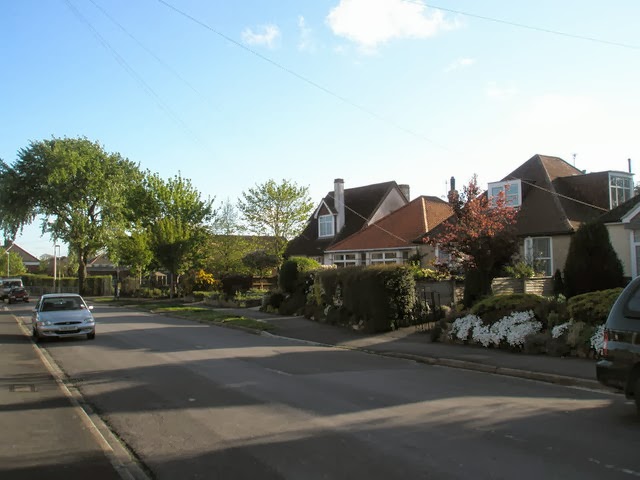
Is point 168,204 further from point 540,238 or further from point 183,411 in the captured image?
point 183,411

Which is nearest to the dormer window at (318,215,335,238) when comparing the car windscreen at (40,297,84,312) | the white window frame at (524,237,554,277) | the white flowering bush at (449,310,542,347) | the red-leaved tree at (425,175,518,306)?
the white window frame at (524,237,554,277)

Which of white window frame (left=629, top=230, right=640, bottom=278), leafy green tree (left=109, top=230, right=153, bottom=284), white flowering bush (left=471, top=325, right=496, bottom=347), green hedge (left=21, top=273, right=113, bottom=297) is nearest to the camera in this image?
white flowering bush (left=471, top=325, right=496, bottom=347)

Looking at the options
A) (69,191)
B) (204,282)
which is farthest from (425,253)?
(69,191)

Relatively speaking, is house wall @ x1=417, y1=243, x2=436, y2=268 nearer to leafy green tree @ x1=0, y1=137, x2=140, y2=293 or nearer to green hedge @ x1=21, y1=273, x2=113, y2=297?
leafy green tree @ x1=0, y1=137, x2=140, y2=293

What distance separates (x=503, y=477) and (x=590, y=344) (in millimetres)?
7924

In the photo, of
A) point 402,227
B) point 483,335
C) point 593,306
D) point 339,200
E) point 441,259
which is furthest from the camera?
point 339,200

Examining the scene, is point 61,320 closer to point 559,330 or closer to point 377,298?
point 377,298

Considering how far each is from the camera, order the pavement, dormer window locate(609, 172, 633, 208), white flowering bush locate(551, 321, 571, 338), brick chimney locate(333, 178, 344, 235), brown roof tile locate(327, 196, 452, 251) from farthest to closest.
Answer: brick chimney locate(333, 178, 344, 235), brown roof tile locate(327, 196, 452, 251), dormer window locate(609, 172, 633, 208), white flowering bush locate(551, 321, 571, 338), the pavement

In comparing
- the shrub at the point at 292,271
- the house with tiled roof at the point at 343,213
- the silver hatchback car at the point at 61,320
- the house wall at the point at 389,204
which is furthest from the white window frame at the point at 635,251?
the house with tiled roof at the point at 343,213

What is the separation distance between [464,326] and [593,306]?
3436 mm

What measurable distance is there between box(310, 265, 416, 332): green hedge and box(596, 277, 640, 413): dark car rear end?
37.0ft

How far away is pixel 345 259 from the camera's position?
124ft

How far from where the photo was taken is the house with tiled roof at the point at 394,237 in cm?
3416

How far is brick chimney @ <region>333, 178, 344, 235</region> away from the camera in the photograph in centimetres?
4416
